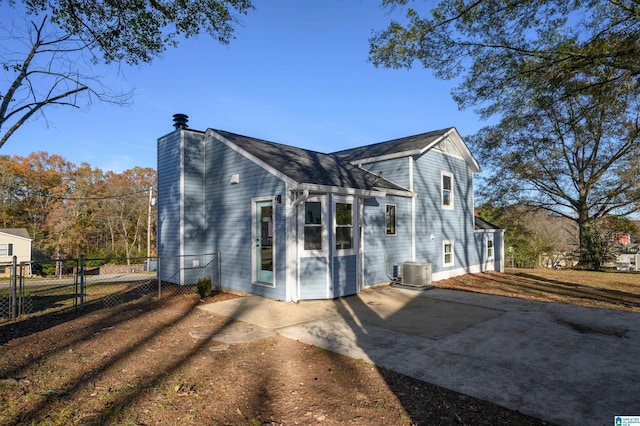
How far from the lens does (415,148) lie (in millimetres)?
11328

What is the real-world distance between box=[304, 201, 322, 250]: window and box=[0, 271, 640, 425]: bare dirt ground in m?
2.95

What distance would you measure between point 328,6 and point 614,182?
65.7 ft

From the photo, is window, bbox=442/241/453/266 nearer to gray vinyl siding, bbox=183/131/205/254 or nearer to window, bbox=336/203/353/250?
window, bbox=336/203/353/250

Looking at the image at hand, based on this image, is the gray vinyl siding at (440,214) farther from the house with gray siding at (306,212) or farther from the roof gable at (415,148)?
the roof gable at (415,148)

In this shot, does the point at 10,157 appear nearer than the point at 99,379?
No

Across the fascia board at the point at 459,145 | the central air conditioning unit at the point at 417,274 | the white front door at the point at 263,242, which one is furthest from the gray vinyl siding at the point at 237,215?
the fascia board at the point at 459,145

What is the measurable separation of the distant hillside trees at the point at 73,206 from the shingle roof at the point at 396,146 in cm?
2577

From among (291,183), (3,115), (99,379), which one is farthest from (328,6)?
(99,379)

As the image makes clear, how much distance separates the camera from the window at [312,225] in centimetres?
786

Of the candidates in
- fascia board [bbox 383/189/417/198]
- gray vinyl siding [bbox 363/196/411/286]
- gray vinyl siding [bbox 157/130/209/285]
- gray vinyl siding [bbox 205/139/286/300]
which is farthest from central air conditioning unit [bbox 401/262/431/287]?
gray vinyl siding [bbox 157/130/209/285]

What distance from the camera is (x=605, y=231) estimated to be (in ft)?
65.5

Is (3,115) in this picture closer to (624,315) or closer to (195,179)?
(195,179)

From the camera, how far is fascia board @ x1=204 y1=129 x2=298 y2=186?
7721mm

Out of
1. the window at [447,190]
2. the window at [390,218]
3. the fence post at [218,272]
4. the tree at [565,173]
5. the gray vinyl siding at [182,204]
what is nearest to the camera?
the fence post at [218,272]
